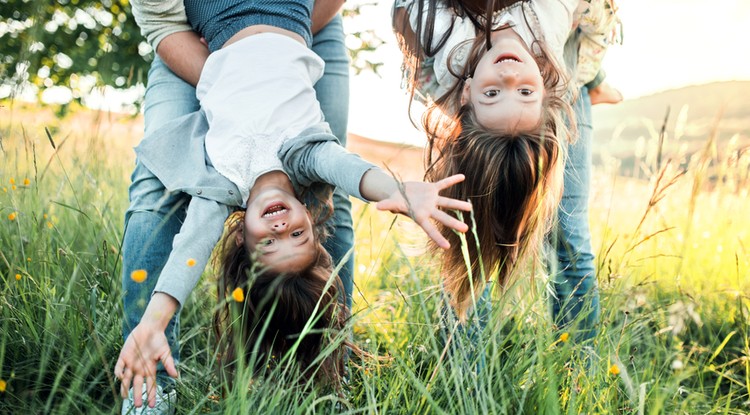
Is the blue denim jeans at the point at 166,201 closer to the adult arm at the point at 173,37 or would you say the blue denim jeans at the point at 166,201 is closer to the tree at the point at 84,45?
the adult arm at the point at 173,37

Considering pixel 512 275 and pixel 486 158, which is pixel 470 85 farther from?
pixel 512 275

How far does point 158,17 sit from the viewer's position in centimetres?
221

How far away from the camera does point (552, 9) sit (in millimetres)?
2137

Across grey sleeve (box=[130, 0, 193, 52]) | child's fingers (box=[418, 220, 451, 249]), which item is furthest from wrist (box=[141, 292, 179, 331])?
grey sleeve (box=[130, 0, 193, 52])

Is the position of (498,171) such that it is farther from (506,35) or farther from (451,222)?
(451,222)

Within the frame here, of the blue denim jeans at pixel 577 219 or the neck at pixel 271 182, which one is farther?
the blue denim jeans at pixel 577 219

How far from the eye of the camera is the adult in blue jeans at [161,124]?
1.94 meters

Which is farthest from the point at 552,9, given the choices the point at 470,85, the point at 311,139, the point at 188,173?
the point at 188,173

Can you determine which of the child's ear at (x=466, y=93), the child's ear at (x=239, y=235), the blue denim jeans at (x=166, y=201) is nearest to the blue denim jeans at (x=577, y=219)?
the child's ear at (x=466, y=93)

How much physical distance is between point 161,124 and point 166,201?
0.83 feet

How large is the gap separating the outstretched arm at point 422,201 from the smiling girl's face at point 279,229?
397 mm

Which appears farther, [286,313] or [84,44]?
[84,44]

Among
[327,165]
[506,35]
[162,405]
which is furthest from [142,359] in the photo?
[506,35]

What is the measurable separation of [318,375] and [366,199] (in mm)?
572
